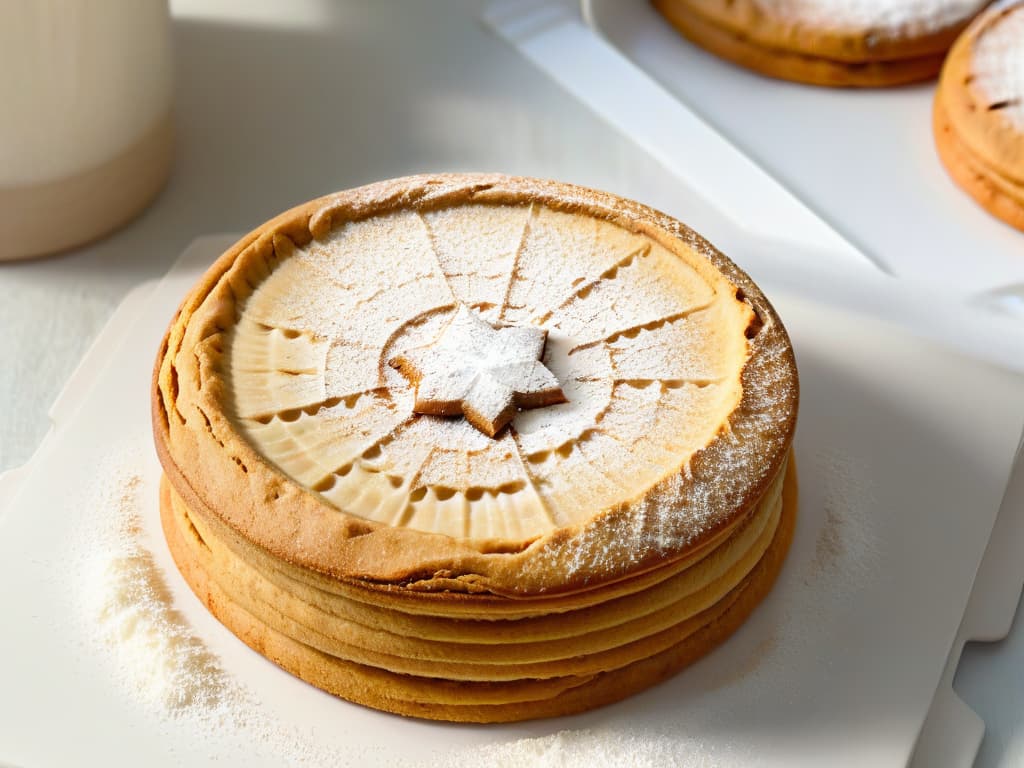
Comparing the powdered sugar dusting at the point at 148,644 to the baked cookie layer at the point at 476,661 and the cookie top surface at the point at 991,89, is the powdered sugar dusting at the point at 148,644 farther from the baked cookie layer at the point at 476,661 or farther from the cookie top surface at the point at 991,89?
the cookie top surface at the point at 991,89

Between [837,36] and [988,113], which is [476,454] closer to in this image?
[988,113]

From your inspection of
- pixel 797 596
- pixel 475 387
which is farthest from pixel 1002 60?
pixel 475 387

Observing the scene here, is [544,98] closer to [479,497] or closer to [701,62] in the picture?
[701,62]

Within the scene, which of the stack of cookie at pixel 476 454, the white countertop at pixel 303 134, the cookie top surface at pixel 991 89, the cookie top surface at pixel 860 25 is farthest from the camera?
the cookie top surface at pixel 860 25

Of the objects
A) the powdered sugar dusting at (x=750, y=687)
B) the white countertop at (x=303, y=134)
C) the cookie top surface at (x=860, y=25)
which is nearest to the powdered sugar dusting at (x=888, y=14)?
the cookie top surface at (x=860, y=25)

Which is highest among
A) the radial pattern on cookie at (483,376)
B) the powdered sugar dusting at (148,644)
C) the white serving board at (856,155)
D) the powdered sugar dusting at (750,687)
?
the radial pattern on cookie at (483,376)

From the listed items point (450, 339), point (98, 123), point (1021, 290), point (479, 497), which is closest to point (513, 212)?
point (450, 339)
